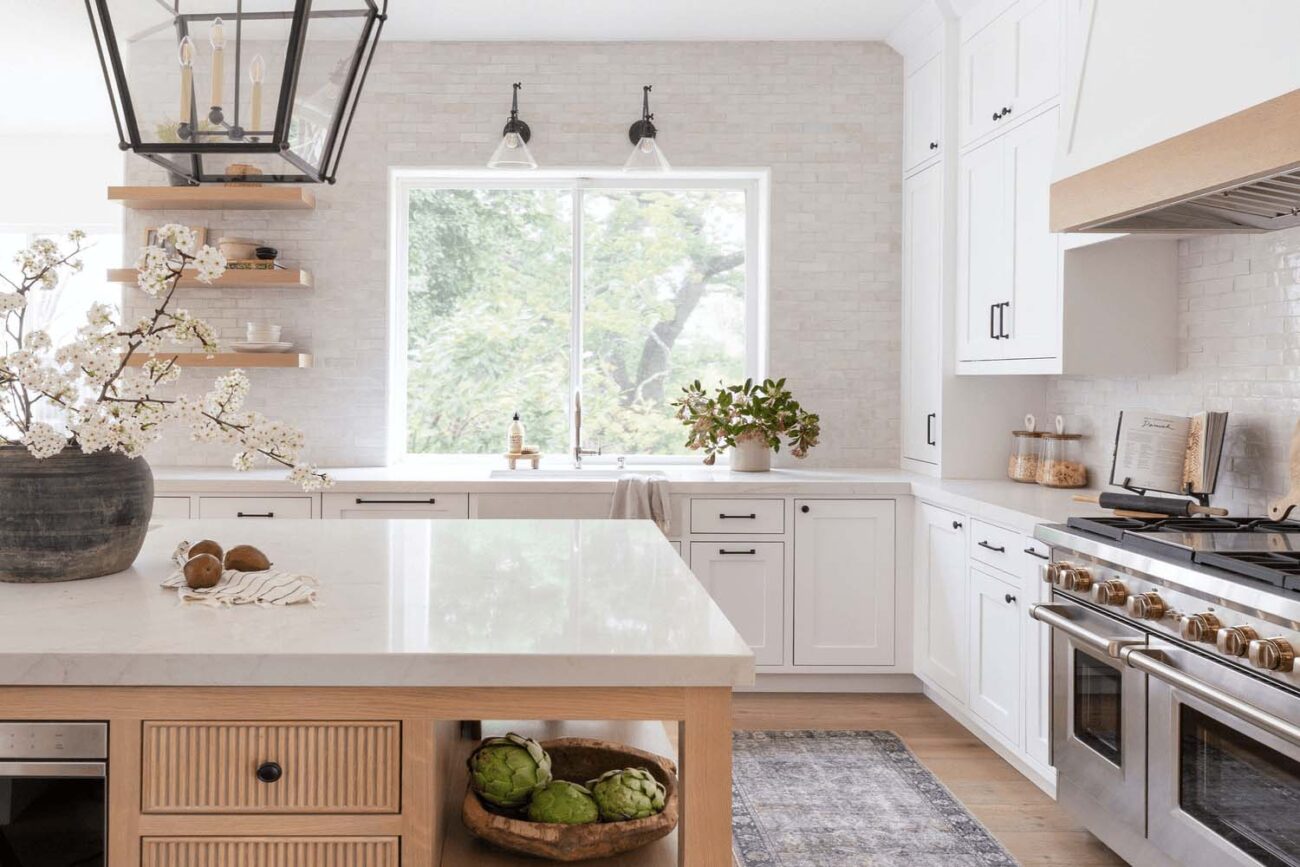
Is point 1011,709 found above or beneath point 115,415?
beneath

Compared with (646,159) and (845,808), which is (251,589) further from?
(646,159)

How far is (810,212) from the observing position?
4.74 metres

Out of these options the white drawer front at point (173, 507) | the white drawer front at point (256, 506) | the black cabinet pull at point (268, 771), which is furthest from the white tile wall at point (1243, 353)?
the white drawer front at point (173, 507)

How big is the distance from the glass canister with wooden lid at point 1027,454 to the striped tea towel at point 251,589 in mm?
3061

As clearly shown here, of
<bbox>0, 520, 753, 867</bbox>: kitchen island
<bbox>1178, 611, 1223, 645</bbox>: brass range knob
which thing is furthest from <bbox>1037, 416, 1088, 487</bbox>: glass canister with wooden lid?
<bbox>0, 520, 753, 867</bbox>: kitchen island

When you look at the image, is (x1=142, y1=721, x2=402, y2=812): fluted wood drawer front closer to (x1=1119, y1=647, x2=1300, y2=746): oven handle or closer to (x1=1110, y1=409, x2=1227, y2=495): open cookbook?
(x1=1119, y1=647, x2=1300, y2=746): oven handle

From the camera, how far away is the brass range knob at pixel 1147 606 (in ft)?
7.44

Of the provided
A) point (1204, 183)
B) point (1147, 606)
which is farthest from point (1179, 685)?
point (1204, 183)

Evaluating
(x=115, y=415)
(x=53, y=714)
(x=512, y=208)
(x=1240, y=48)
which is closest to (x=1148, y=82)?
(x=1240, y=48)

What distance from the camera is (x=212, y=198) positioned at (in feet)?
14.5

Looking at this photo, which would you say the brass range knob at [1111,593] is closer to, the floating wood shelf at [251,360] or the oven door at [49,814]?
the oven door at [49,814]

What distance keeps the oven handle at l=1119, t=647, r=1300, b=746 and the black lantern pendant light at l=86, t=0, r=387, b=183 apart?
2.02 meters

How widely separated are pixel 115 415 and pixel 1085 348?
2.91 metres

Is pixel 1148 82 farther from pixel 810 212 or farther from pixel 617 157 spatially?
pixel 617 157
